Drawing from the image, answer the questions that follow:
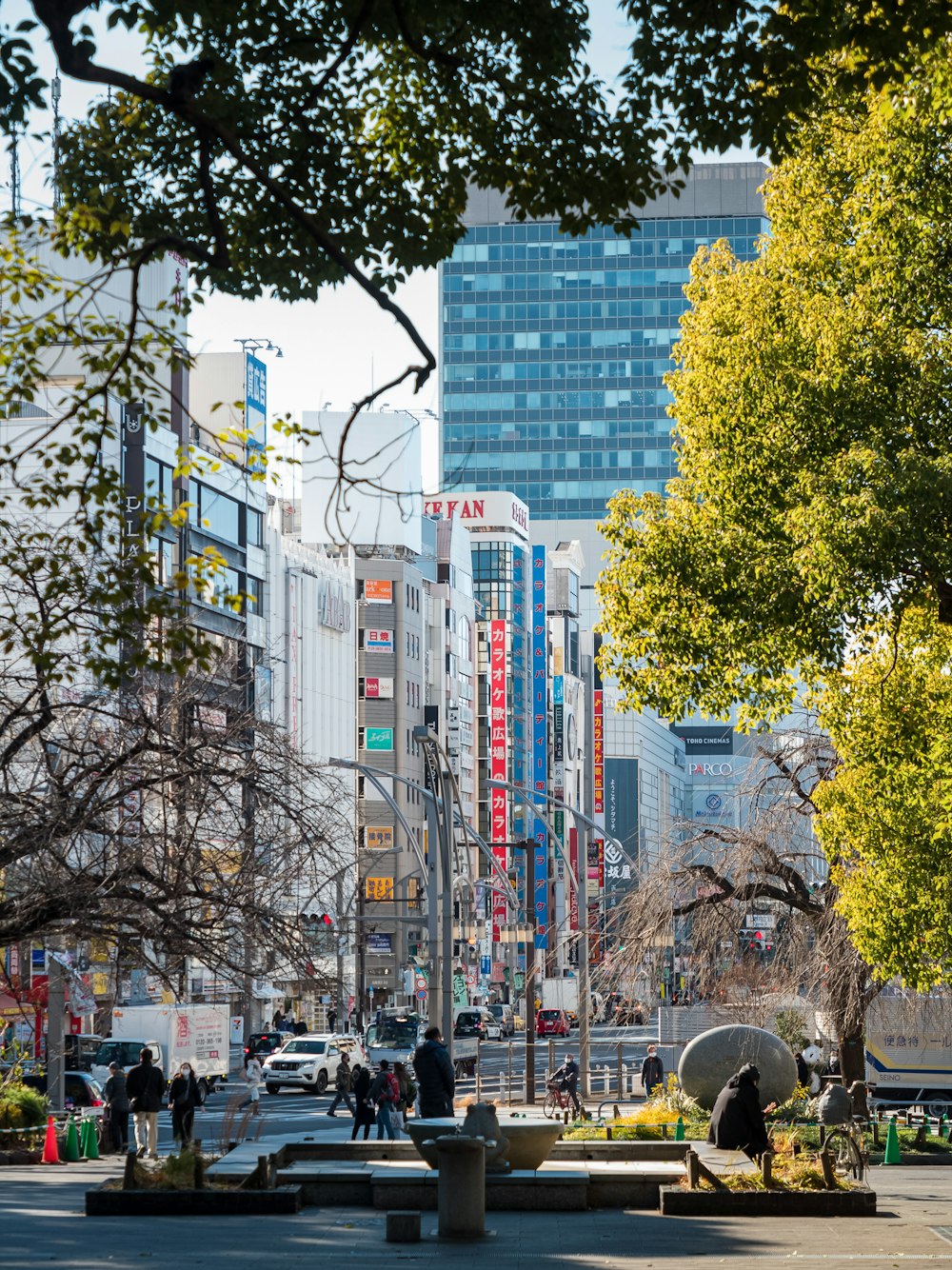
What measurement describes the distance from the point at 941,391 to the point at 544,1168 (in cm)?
944

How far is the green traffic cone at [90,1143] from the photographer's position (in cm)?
3003

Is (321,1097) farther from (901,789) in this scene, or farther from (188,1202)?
(188,1202)

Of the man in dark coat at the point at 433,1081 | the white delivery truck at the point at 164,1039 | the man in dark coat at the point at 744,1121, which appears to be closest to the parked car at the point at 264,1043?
the white delivery truck at the point at 164,1039

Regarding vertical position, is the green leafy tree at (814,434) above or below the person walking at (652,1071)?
above

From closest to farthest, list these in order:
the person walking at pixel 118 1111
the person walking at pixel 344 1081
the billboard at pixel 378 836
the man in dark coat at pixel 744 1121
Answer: the man in dark coat at pixel 744 1121 → the person walking at pixel 118 1111 → the person walking at pixel 344 1081 → the billboard at pixel 378 836

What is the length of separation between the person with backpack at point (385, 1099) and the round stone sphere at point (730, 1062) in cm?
611

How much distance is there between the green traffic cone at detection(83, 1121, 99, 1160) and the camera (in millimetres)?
30031

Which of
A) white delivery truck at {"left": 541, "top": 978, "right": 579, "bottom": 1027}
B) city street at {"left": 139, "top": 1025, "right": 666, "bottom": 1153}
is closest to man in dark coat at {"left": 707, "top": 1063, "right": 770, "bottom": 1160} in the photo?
city street at {"left": 139, "top": 1025, "right": 666, "bottom": 1153}

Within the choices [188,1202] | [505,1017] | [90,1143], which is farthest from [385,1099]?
[505,1017]

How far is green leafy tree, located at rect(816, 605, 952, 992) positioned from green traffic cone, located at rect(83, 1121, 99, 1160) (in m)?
14.2

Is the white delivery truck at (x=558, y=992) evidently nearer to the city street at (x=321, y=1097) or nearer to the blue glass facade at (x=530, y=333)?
the city street at (x=321, y=1097)

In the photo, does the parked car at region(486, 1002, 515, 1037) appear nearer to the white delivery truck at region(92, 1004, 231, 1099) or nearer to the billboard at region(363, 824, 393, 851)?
the billboard at region(363, 824, 393, 851)

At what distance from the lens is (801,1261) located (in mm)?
14688

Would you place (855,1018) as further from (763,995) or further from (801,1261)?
(801,1261)
